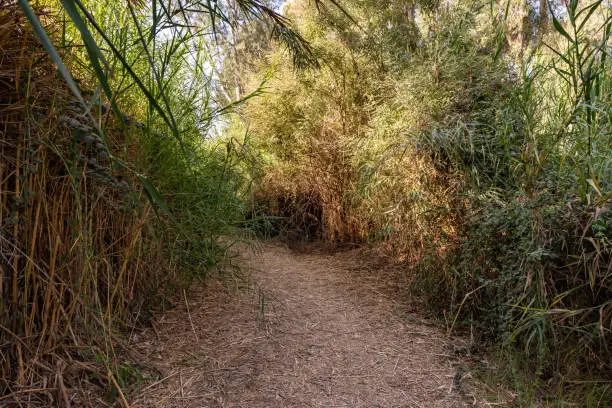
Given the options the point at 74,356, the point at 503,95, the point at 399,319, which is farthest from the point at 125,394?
the point at 503,95

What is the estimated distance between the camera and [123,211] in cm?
167

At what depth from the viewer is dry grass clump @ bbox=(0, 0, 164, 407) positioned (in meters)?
1.23

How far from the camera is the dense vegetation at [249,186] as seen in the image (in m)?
1.26

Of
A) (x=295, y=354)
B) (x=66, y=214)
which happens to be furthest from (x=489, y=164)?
(x=66, y=214)

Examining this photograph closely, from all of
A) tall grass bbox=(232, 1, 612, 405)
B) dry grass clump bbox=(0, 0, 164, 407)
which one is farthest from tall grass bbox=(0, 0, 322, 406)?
tall grass bbox=(232, 1, 612, 405)

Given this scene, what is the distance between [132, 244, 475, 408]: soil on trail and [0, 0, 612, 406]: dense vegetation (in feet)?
0.61

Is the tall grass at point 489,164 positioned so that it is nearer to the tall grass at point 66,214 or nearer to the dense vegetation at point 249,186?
the dense vegetation at point 249,186

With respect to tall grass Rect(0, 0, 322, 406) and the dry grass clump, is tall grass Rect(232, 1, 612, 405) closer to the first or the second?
tall grass Rect(0, 0, 322, 406)

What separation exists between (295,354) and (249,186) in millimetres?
1019

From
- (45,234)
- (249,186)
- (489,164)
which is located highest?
(489,164)

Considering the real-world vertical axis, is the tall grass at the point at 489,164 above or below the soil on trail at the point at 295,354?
above

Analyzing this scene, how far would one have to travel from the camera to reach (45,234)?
1354 millimetres

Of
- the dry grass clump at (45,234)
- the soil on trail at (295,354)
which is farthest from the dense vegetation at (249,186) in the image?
the soil on trail at (295,354)

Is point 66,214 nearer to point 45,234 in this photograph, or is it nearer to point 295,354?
point 45,234
